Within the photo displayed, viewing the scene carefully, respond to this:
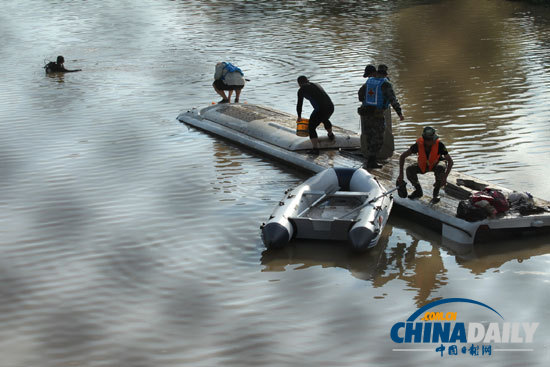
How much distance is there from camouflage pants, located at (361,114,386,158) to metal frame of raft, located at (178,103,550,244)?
0.39 metres

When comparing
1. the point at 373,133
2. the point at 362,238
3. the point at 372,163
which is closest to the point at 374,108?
the point at 373,133

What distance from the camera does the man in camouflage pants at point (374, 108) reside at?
12852mm

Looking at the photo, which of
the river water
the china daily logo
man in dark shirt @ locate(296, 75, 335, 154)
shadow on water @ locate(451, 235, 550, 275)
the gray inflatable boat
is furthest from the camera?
man in dark shirt @ locate(296, 75, 335, 154)

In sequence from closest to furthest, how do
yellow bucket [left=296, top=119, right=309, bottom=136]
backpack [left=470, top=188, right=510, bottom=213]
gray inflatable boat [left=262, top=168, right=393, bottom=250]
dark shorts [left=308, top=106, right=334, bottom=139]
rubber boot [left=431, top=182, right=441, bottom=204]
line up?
1. gray inflatable boat [left=262, top=168, right=393, bottom=250]
2. backpack [left=470, top=188, right=510, bottom=213]
3. rubber boot [left=431, top=182, right=441, bottom=204]
4. dark shorts [left=308, top=106, right=334, bottom=139]
5. yellow bucket [left=296, top=119, right=309, bottom=136]

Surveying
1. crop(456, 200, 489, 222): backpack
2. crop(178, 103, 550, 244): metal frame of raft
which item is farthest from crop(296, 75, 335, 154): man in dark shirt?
crop(456, 200, 489, 222): backpack

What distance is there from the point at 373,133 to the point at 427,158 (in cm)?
219

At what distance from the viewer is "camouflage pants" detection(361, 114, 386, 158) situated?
13.2 meters

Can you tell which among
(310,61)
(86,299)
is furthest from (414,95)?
(86,299)

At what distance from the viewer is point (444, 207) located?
11266mm

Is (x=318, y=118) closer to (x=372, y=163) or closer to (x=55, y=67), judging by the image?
(x=372, y=163)

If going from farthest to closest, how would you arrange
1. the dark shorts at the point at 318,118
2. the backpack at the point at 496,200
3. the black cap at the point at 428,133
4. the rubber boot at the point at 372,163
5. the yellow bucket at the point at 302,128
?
the yellow bucket at the point at 302,128, the dark shorts at the point at 318,118, the rubber boot at the point at 372,163, the black cap at the point at 428,133, the backpack at the point at 496,200

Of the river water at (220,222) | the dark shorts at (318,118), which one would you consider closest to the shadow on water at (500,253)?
the river water at (220,222)

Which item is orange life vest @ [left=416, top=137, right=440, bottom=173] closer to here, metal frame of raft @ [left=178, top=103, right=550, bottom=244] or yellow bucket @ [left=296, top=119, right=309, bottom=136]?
metal frame of raft @ [left=178, top=103, right=550, bottom=244]

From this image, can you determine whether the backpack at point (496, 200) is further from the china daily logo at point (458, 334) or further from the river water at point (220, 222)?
the china daily logo at point (458, 334)
